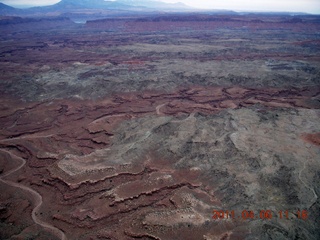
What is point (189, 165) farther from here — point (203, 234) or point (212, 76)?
point (212, 76)

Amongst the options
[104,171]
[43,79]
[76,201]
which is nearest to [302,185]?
[104,171]
